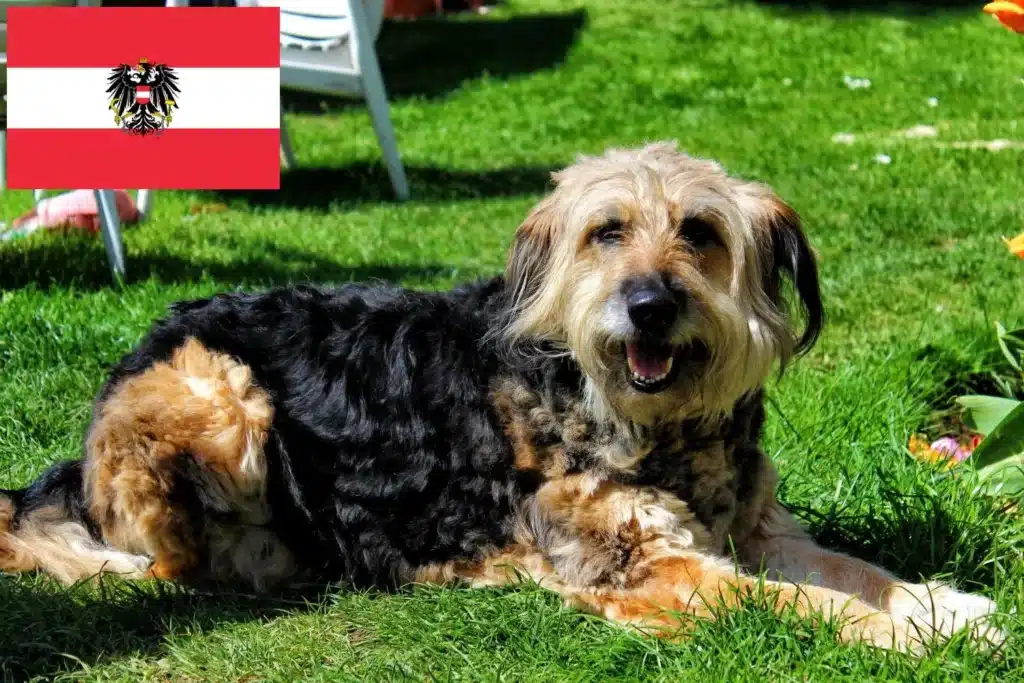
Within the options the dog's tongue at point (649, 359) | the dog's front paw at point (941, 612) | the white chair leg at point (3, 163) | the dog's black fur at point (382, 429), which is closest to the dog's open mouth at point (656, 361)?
the dog's tongue at point (649, 359)

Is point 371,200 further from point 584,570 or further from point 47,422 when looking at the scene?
point 584,570

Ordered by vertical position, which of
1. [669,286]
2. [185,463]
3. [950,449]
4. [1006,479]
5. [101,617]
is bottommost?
[101,617]

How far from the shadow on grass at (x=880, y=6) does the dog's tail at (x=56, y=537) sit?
14.1 meters

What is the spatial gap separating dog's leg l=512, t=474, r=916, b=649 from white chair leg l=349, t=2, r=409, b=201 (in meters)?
6.31

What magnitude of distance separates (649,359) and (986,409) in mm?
1424

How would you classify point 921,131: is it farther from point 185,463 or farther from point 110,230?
point 185,463

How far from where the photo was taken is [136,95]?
636 centimetres

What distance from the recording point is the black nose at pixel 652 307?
3.04m

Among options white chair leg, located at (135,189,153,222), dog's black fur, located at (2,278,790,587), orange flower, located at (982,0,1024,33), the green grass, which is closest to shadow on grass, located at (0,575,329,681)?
the green grass

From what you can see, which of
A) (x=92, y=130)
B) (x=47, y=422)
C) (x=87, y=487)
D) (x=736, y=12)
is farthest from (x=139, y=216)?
(x=736, y=12)

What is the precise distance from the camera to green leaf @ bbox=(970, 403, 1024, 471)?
368cm

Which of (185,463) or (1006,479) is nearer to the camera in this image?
(185,463)

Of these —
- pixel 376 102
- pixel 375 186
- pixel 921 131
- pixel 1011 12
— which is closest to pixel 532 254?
pixel 1011 12

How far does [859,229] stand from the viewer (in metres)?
7.55
